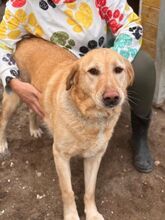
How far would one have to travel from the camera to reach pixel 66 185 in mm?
Answer: 2154

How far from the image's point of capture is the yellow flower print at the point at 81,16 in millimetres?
2328

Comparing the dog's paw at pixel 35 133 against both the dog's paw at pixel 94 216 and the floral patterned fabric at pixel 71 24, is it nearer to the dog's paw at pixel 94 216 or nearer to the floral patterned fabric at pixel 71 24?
the floral patterned fabric at pixel 71 24

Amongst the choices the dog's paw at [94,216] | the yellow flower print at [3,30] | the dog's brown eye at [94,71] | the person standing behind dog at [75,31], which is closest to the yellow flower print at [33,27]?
the person standing behind dog at [75,31]

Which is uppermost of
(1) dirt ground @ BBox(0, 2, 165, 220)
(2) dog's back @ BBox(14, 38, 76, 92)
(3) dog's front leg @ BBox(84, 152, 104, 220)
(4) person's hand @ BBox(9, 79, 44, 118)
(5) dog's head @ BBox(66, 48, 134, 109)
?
(5) dog's head @ BBox(66, 48, 134, 109)

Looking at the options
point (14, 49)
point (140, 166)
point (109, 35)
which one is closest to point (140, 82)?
point (109, 35)

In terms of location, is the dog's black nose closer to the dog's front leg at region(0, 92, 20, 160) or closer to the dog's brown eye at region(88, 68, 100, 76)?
the dog's brown eye at region(88, 68, 100, 76)

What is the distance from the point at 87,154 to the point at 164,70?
4.11 ft

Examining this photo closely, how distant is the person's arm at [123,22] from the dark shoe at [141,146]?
503 millimetres

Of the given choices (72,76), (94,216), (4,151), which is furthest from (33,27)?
(94,216)

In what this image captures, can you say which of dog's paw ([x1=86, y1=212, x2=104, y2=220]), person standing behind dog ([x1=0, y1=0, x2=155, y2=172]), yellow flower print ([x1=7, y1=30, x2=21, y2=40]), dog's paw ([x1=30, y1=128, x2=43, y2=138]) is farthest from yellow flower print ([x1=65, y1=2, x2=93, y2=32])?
dog's paw ([x1=86, y1=212, x2=104, y2=220])

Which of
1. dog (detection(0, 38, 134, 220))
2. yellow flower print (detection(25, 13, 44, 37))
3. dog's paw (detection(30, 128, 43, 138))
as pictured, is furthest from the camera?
dog's paw (detection(30, 128, 43, 138))

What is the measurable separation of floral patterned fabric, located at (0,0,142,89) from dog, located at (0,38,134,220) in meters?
0.09

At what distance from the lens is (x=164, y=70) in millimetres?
3070

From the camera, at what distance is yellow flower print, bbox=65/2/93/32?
233 centimetres
